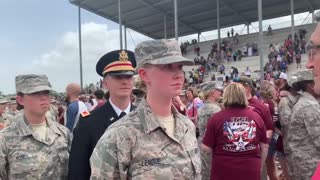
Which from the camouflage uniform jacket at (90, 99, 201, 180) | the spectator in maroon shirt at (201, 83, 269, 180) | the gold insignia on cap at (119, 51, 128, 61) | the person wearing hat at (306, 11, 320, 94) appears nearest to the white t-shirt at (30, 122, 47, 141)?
the gold insignia on cap at (119, 51, 128, 61)

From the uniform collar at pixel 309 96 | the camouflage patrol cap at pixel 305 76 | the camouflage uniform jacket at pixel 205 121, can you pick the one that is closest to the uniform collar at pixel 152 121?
the uniform collar at pixel 309 96

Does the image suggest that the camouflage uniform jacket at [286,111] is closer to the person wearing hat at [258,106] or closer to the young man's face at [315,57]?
the person wearing hat at [258,106]

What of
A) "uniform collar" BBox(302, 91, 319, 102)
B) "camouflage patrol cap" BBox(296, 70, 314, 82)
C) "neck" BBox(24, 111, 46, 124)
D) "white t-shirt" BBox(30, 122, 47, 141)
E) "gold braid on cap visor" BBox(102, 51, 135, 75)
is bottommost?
"white t-shirt" BBox(30, 122, 47, 141)

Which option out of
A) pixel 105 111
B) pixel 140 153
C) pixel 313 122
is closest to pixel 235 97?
pixel 313 122

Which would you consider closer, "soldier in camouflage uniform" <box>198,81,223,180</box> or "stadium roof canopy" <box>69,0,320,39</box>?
"soldier in camouflage uniform" <box>198,81,223,180</box>

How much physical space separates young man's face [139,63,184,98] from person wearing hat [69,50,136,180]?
752mm

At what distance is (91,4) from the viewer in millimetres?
28531

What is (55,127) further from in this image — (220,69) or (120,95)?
(220,69)

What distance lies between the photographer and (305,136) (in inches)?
157

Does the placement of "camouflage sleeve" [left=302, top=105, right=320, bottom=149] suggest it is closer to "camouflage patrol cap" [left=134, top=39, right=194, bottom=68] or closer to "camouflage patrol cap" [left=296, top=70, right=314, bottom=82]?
"camouflage patrol cap" [left=296, top=70, right=314, bottom=82]

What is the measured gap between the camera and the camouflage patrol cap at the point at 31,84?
330 centimetres

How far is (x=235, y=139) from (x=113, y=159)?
209 centimetres

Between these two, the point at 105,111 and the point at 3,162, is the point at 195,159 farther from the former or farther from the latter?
the point at 3,162

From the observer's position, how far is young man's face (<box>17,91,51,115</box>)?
129 inches
